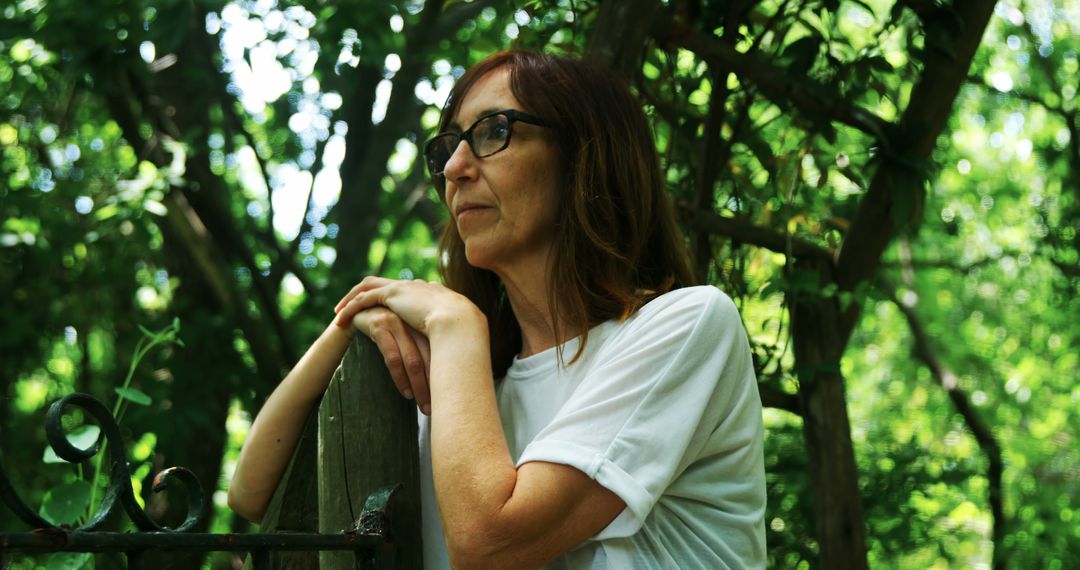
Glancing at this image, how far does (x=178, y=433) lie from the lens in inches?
169

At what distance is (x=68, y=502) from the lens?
2.22 meters

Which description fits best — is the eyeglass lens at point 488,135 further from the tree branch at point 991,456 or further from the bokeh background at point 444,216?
the tree branch at point 991,456

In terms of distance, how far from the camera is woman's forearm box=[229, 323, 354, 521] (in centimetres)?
192

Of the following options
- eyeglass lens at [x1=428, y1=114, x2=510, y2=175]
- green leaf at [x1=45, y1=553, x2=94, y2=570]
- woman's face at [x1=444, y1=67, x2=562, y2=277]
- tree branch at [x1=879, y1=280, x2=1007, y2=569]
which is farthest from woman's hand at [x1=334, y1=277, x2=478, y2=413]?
tree branch at [x1=879, y1=280, x2=1007, y2=569]

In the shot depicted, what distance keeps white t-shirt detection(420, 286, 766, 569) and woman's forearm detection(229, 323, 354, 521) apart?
275 millimetres

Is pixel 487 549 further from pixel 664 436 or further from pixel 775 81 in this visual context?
pixel 775 81

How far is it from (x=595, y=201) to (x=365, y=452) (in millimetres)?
604

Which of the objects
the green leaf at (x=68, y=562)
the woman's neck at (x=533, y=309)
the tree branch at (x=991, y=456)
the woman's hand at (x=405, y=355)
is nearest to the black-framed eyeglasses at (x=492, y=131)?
the woman's neck at (x=533, y=309)


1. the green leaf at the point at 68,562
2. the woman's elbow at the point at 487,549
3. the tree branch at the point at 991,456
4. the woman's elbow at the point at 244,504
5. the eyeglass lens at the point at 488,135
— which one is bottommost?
the tree branch at the point at 991,456

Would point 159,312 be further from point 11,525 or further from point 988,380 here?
point 988,380

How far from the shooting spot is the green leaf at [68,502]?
2.21m

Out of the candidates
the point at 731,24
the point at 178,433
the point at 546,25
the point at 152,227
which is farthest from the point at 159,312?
the point at 731,24

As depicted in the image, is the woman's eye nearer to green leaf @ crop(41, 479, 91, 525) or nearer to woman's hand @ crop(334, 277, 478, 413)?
woman's hand @ crop(334, 277, 478, 413)

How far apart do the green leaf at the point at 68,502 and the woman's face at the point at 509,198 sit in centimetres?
94
